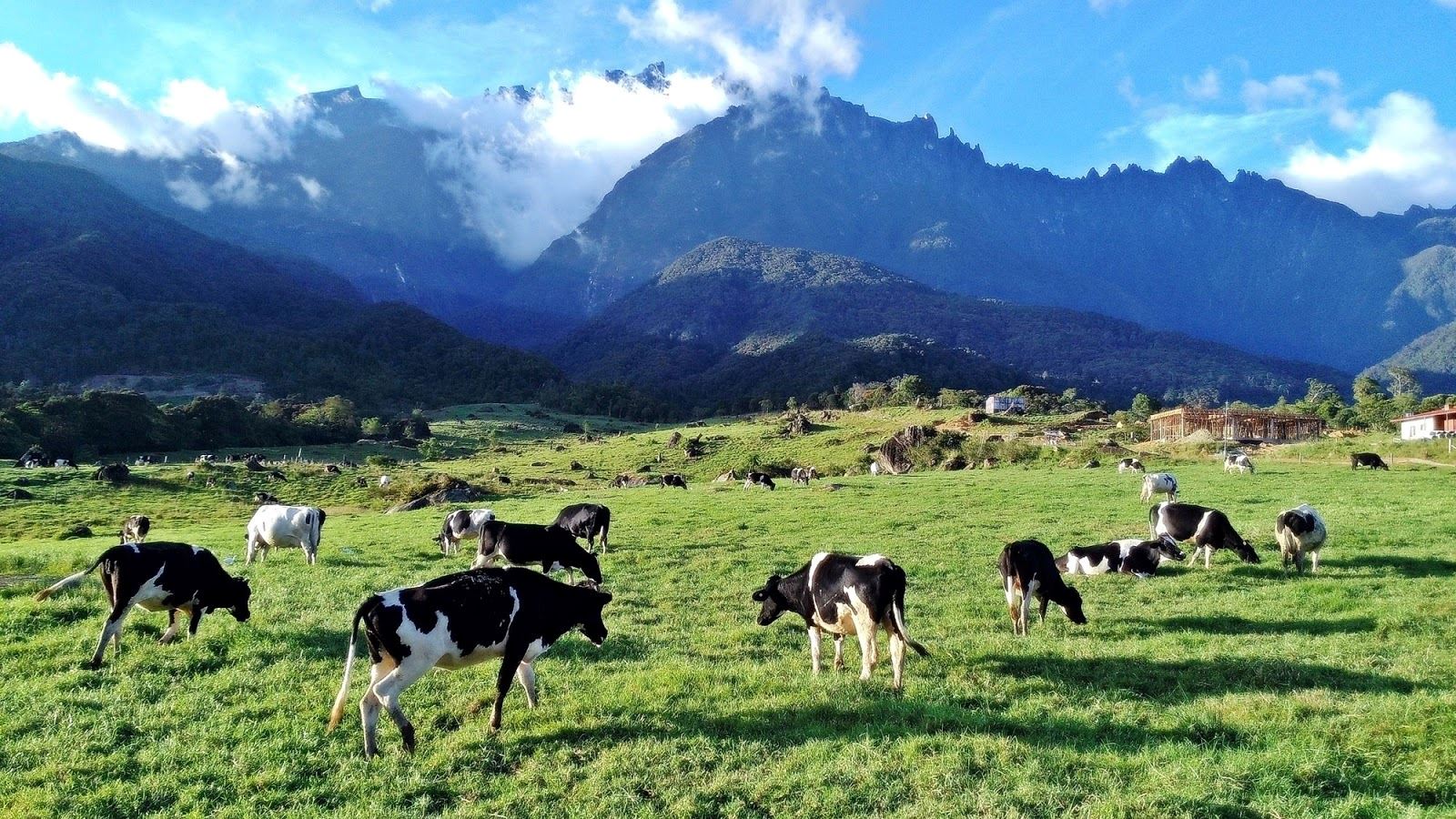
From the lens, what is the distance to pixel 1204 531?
1709 cm

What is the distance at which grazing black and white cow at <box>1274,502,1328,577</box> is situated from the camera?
51.5ft

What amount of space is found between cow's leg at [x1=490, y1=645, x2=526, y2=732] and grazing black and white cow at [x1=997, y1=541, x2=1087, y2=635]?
24.9ft

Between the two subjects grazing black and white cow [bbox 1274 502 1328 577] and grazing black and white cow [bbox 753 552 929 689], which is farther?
grazing black and white cow [bbox 1274 502 1328 577]

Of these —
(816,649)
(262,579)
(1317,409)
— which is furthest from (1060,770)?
(1317,409)

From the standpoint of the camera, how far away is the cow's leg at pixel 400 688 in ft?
23.8

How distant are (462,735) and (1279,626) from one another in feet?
39.0

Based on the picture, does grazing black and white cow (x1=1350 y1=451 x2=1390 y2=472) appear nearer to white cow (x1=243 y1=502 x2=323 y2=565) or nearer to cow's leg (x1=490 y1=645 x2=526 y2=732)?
cow's leg (x1=490 y1=645 x2=526 y2=732)

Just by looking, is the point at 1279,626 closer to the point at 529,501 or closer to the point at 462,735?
the point at 462,735

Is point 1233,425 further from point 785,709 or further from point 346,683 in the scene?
point 346,683

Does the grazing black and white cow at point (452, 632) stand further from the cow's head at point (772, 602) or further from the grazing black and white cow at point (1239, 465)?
the grazing black and white cow at point (1239, 465)

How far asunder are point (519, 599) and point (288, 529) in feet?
46.6

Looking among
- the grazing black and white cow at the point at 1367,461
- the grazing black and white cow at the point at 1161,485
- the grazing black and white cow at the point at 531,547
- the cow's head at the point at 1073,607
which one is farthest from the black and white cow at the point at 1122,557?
the grazing black and white cow at the point at 1367,461

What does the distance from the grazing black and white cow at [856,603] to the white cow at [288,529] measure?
1407cm

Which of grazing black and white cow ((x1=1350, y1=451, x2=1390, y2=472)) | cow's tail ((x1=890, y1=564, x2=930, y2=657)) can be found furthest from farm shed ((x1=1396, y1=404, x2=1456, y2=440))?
cow's tail ((x1=890, y1=564, x2=930, y2=657))
